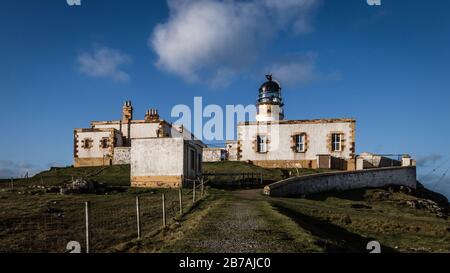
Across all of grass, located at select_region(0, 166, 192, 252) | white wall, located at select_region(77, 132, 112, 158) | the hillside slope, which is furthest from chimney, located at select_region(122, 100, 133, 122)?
the hillside slope

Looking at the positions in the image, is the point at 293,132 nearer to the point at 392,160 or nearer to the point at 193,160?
the point at 392,160

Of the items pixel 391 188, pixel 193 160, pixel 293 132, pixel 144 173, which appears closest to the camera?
pixel 144 173

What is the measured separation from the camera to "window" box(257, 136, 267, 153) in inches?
1778

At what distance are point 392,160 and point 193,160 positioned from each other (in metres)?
22.1

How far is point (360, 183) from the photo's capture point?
34625 millimetres

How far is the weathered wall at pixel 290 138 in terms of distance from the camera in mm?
43156

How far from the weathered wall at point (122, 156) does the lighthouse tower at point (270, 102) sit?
1472 cm

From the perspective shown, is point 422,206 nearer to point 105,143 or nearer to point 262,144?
point 262,144

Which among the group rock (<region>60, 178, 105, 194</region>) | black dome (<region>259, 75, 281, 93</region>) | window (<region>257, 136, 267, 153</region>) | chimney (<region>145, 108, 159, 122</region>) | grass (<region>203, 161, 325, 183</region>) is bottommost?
rock (<region>60, 178, 105, 194</region>)

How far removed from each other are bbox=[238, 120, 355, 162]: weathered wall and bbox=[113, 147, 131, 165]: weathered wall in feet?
37.4

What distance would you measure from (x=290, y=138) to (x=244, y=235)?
3320 centimetres

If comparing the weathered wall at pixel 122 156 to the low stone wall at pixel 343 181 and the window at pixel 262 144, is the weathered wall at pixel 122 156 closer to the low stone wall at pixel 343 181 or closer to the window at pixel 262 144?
the window at pixel 262 144

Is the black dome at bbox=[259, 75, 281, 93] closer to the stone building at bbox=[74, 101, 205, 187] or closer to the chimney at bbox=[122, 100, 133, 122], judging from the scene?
the stone building at bbox=[74, 101, 205, 187]
